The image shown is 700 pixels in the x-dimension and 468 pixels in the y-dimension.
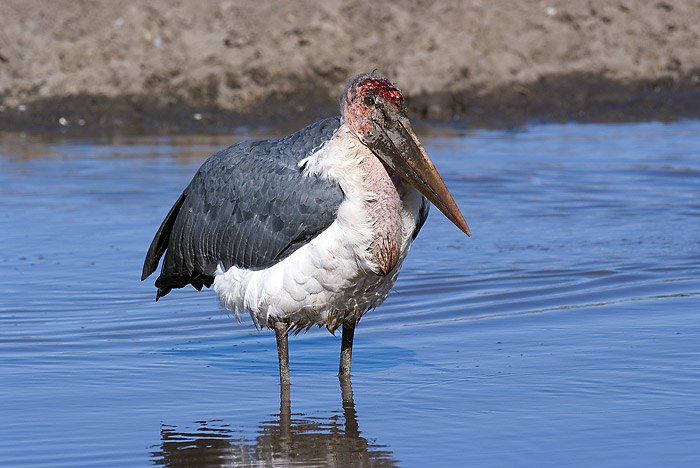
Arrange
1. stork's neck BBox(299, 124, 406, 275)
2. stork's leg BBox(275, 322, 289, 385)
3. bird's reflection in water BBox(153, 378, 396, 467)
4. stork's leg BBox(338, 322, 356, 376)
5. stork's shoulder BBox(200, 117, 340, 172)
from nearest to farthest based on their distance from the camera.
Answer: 1. bird's reflection in water BBox(153, 378, 396, 467)
2. stork's neck BBox(299, 124, 406, 275)
3. stork's shoulder BBox(200, 117, 340, 172)
4. stork's leg BBox(275, 322, 289, 385)
5. stork's leg BBox(338, 322, 356, 376)

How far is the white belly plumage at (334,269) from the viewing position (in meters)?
5.38

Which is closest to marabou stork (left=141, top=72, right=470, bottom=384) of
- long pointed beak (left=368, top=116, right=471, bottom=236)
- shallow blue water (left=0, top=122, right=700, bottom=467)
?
long pointed beak (left=368, top=116, right=471, bottom=236)

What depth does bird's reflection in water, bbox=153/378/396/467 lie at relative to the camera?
4.97 m

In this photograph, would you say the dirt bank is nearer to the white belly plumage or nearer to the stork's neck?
the white belly plumage

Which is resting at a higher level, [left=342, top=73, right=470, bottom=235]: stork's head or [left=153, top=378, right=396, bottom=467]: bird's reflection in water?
[left=342, top=73, right=470, bottom=235]: stork's head

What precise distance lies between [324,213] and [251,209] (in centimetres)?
51

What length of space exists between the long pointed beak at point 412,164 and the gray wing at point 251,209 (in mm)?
263

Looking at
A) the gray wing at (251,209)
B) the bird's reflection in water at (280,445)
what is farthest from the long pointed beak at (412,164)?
the bird's reflection in water at (280,445)

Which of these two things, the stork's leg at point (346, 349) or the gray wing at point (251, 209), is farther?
the stork's leg at point (346, 349)

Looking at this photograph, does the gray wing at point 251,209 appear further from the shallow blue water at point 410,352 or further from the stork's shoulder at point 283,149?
the shallow blue water at point 410,352

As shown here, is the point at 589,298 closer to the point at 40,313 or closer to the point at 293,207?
the point at 293,207

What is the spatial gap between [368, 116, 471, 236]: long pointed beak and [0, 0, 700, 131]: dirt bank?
1030 centimetres

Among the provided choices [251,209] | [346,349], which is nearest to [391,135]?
[251,209]

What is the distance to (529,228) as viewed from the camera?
31.3 ft
